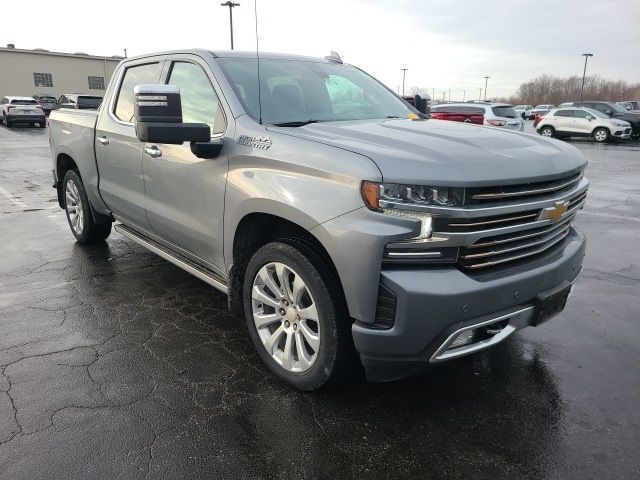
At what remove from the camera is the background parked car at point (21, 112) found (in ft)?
93.7

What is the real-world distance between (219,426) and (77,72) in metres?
60.9

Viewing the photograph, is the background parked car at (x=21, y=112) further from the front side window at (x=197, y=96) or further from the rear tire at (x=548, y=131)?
the front side window at (x=197, y=96)

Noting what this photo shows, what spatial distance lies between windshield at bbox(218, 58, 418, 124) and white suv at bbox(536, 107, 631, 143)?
23.5m

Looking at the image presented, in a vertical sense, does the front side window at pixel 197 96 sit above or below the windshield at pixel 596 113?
above

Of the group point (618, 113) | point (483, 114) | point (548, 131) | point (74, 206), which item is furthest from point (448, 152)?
point (618, 113)

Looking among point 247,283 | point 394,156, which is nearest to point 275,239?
point 247,283

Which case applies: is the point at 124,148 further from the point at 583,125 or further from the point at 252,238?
the point at 583,125

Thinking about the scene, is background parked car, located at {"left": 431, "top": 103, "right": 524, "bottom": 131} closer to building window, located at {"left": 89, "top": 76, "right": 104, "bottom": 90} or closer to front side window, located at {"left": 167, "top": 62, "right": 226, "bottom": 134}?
front side window, located at {"left": 167, "top": 62, "right": 226, "bottom": 134}

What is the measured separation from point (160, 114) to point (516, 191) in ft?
6.45

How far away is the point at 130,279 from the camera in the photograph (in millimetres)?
4887

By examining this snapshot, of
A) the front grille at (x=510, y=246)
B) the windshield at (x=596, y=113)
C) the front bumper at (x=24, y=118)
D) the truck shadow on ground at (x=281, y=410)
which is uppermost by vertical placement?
the windshield at (x=596, y=113)

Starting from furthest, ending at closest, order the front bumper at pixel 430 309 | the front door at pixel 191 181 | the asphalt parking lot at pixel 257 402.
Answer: the front door at pixel 191 181, the asphalt parking lot at pixel 257 402, the front bumper at pixel 430 309

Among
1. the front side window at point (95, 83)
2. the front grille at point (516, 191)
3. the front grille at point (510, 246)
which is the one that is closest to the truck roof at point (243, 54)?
the front grille at point (516, 191)

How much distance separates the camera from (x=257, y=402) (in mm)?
2932
